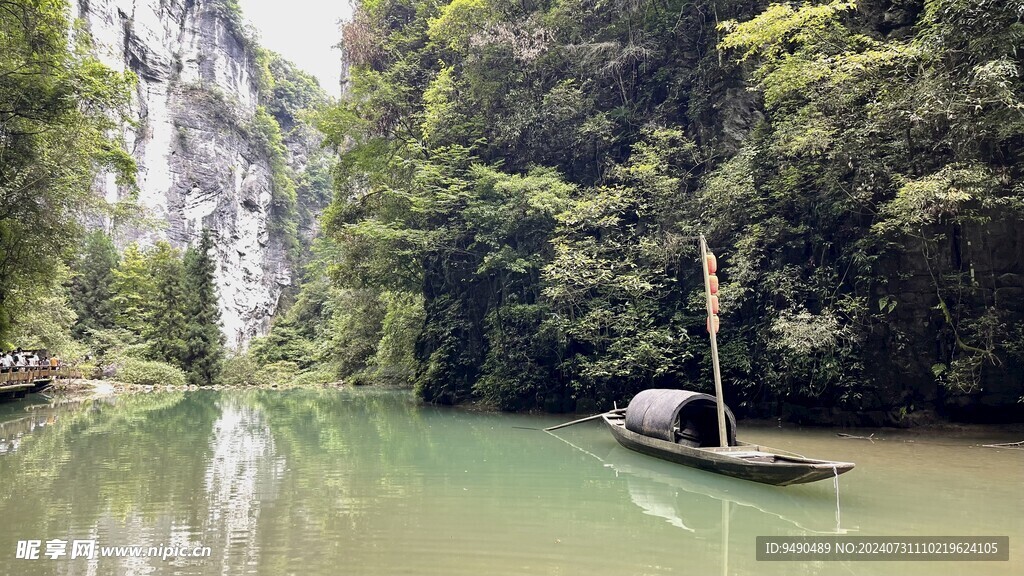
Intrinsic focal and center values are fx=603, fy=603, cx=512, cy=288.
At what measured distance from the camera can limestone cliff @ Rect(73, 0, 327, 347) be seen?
1483 inches

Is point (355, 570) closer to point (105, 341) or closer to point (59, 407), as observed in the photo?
point (59, 407)

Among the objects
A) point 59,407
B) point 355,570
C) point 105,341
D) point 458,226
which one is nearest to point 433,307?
point 458,226

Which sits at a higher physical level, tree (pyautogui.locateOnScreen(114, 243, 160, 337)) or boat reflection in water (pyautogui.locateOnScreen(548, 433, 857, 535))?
tree (pyautogui.locateOnScreen(114, 243, 160, 337))

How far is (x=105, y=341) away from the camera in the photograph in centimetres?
3069

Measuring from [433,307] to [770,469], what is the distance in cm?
1352

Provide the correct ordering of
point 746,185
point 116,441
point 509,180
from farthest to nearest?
point 509,180
point 746,185
point 116,441

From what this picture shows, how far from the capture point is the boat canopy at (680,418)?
337 inches

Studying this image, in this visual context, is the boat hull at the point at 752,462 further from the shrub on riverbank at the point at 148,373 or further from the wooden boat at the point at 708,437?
the shrub on riverbank at the point at 148,373

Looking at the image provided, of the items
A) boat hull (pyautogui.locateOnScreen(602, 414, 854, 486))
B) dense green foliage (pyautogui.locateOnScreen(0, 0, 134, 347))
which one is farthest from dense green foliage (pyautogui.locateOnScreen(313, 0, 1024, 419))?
dense green foliage (pyautogui.locateOnScreen(0, 0, 134, 347))

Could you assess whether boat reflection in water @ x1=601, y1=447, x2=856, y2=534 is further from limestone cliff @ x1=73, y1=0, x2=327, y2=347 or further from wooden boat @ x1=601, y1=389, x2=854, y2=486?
limestone cliff @ x1=73, y1=0, x2=327, y2=347

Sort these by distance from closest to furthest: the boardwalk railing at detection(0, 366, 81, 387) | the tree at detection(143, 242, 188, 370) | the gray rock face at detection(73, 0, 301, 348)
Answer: the boardwalk railing at detection(0, 366, 81, 387) → the tree at detection(143, 242, 188, 370) → the gray rock face at detection(73, 0, 301, 348)

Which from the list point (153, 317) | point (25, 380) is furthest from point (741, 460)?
point (153, 317)

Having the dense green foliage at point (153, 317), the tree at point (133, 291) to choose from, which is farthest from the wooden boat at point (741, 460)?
the tree at point (133, 291)

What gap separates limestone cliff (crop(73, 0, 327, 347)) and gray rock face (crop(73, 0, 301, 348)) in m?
0.07
